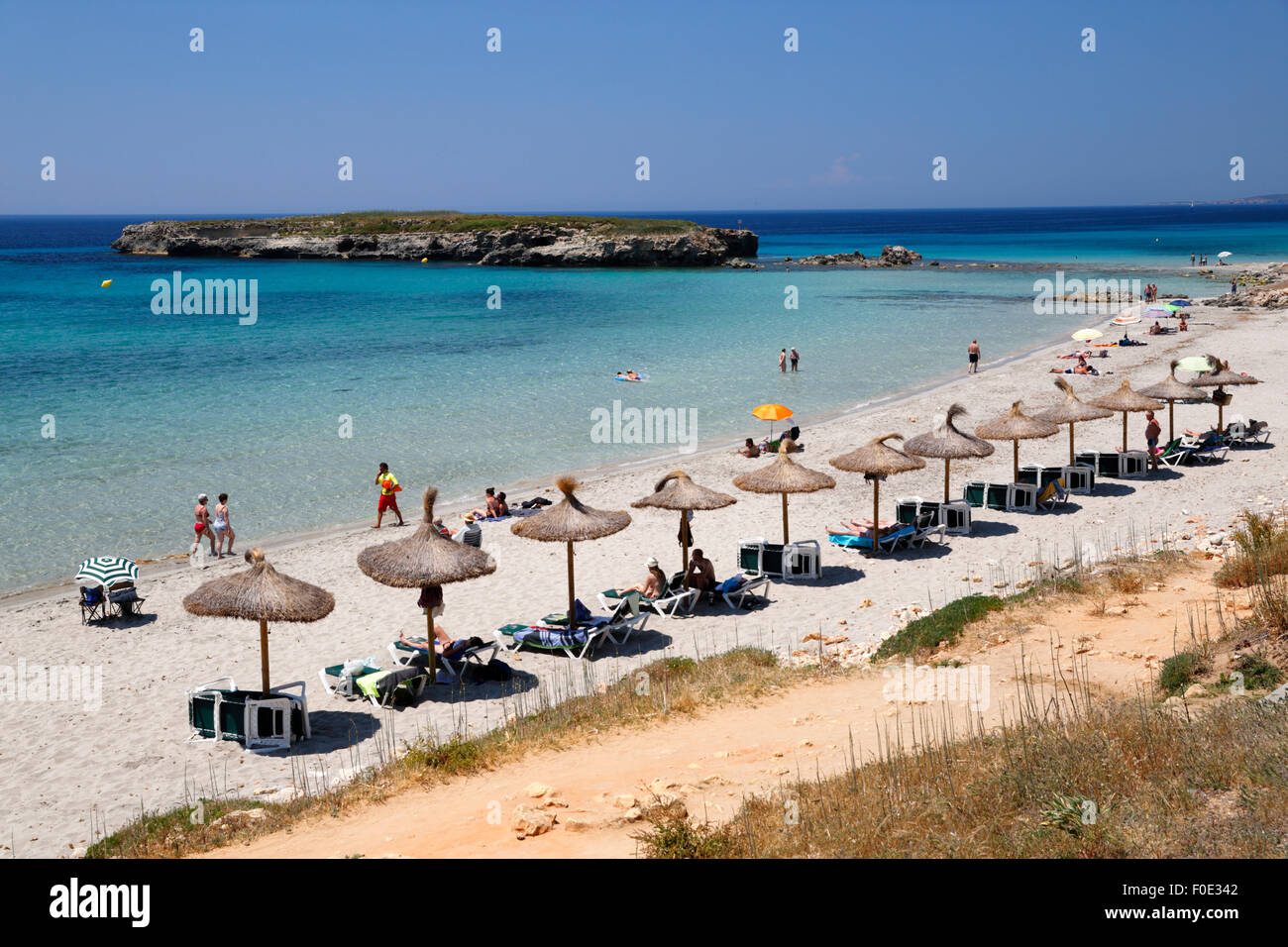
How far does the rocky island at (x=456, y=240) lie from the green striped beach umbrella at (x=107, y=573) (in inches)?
3519

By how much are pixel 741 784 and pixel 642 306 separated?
5650 centimetres

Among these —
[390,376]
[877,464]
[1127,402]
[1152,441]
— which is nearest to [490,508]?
[877,464]

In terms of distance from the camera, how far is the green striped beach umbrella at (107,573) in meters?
14.1

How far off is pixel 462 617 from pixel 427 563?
284cm

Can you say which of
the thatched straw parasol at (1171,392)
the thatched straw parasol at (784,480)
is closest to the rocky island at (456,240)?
the thatched straw parasol at (1171,392)

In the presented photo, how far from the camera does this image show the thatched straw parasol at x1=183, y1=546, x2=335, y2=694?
34.7 feet

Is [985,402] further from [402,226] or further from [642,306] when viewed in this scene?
[402,226]

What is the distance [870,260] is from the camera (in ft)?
327

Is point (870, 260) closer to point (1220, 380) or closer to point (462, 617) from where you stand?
point (1220, 380)

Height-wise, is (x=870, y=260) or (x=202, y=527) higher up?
(x=870, y=260)

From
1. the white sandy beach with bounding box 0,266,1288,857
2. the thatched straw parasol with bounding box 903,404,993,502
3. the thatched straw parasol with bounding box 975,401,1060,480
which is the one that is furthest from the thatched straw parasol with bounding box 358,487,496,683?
the thatched straw parasol with bounding box 975,401,1060,480

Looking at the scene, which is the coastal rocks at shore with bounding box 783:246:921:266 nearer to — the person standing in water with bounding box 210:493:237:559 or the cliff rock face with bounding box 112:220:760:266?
the cliff rock face with bounding box 112:220:760:266

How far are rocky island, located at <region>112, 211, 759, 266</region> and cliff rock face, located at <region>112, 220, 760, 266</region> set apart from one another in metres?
0.10
